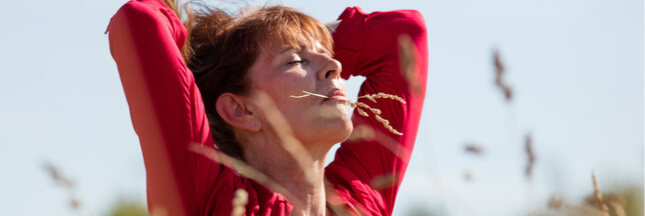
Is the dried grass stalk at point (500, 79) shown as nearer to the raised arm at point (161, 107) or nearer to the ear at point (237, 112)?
the raised arm at point (161, 107)

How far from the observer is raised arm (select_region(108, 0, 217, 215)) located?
2725mm

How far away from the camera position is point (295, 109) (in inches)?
123

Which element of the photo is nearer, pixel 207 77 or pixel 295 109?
pixel 295 109

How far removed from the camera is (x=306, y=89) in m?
3.13

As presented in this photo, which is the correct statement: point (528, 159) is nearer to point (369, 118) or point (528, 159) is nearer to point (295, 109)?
point (295, 109)

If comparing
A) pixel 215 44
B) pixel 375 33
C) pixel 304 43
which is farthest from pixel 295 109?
pixel 375 33

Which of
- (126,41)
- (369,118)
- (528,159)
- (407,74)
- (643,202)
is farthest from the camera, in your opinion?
(369,118)

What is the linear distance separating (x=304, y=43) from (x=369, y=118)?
0.59 meters

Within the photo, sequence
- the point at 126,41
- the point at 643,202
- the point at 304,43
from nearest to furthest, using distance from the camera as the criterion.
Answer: the point at 643,202, the point at 126,41, the point at 304,43

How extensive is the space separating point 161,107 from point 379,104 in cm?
125

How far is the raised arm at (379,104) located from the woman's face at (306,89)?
1.33 feet

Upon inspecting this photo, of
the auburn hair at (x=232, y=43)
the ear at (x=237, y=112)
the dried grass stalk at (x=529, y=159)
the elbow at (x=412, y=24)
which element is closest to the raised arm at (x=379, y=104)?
the elbow at (x=412, y=24)

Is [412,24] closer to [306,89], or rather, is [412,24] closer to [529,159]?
[306,89]

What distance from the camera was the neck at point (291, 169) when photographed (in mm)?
3164
